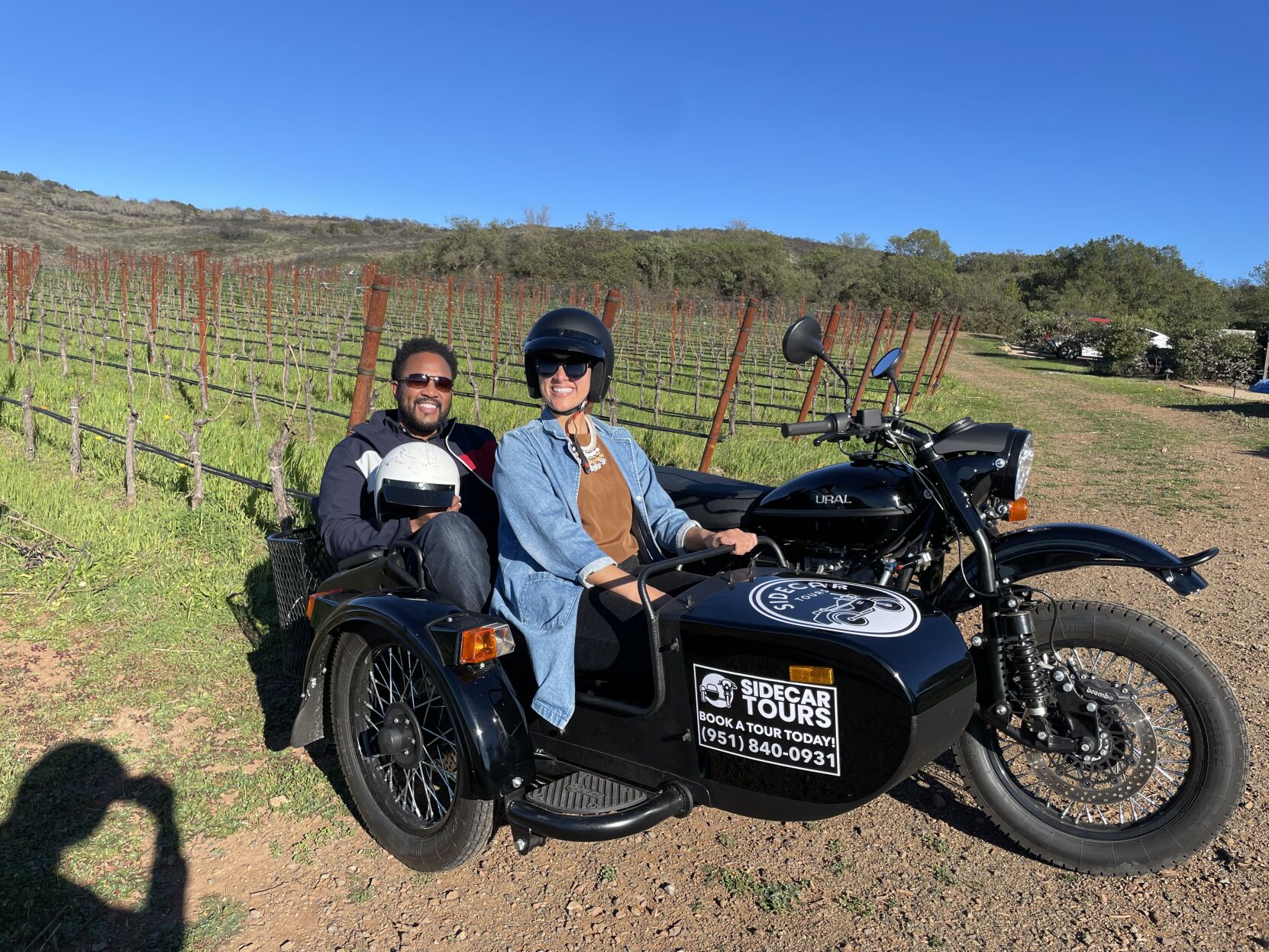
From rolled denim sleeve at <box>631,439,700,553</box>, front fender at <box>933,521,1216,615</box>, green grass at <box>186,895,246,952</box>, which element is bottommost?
green grass at <box>186,895,246,952</box>

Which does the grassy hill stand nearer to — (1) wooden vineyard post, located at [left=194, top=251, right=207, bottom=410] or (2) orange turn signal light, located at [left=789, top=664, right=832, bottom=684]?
(1) wooden vineyard post, located at [left=194, top=251, right=207, bottom=410]

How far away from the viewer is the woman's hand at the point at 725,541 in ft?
8.29

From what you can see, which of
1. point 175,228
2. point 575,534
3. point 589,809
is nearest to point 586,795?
point 589,809

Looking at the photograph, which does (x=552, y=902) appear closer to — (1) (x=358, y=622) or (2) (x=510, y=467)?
(1) (x=358, y=622)

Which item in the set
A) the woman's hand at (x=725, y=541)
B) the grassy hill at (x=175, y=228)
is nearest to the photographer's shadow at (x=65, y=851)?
the woman's hand at (x=725, y=541)

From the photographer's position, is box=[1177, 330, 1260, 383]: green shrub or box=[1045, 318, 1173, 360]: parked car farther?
box=[1045, 318, 1173, 360]: parked car

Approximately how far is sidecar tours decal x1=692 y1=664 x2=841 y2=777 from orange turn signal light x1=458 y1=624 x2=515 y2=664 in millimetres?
548

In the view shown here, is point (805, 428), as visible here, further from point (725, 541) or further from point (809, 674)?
point (809, 674)

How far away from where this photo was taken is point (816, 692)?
6.59ft

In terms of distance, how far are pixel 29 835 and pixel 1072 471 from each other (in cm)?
981

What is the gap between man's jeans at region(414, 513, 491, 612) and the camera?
8.63 ft

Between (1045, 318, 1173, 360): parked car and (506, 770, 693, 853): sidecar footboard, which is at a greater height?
(1045, 318, 1173, 360): parked car

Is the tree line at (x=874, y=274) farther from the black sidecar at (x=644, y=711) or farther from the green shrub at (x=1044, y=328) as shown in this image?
the black sidecar at (x=644, y=711)

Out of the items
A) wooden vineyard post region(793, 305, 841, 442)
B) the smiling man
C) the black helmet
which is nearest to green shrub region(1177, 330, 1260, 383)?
wooden vineyard post region(793, 305, 841, 442)
